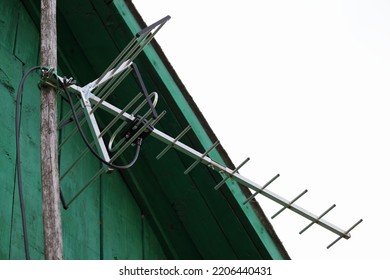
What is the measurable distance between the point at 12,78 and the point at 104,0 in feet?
2.51

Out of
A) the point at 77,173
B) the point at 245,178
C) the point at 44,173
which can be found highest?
the point at 77,173

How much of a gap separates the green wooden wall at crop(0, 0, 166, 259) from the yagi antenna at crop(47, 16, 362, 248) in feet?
0.69

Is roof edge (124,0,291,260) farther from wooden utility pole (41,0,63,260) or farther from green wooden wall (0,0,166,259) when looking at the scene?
wooden utility pole (41,0,63,260)

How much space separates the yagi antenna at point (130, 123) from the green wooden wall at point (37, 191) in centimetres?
21

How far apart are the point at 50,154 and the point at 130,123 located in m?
0.85

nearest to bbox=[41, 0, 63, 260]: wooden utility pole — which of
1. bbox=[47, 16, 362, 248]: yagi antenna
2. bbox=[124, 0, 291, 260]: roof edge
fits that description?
bbox=[47, 16, 362, 248]: yagi antenna

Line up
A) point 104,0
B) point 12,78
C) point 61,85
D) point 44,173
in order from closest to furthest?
point 44,173 < point 61,85 < point 12,78 < point 104,0

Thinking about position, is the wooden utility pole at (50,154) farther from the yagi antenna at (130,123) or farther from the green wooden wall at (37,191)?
the green wooden wall at (37,191)

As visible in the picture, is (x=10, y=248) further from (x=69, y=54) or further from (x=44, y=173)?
(x=69, y=54)

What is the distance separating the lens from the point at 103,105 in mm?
4379

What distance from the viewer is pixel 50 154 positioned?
138 inches

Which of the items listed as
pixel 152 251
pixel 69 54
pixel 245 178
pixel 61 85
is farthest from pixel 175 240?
pixel 61 85

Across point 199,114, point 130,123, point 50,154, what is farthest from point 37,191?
point 199,114

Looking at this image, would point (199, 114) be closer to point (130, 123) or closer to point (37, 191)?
point (130, 123)
